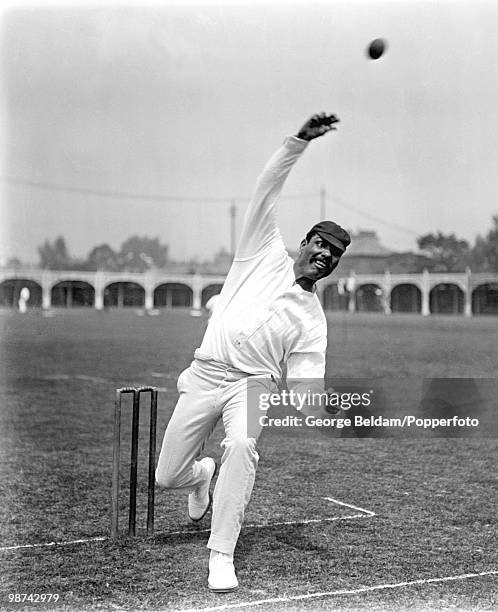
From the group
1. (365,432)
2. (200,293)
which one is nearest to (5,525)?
(365,432)

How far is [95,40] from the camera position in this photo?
663 centimetres

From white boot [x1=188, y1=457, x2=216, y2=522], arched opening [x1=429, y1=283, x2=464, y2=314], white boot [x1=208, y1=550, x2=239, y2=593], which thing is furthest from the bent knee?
arched opening [x1=429, y1=283, x2=464, y2=314]

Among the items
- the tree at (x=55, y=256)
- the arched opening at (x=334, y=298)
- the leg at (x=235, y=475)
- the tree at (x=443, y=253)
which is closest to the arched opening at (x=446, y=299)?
the tree at (x=443, y=253)

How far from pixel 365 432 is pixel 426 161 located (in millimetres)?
3725

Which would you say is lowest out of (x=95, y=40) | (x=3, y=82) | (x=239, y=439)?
(x=239, y=439)

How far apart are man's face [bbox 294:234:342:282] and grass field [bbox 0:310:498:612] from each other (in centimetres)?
144

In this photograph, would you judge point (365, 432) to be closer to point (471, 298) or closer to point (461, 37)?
point (461, 37)

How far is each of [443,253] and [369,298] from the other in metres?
7.33

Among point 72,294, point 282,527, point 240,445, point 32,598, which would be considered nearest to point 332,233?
point 240,445

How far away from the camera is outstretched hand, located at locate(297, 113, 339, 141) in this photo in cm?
391

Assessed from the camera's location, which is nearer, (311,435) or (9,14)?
(9,14)

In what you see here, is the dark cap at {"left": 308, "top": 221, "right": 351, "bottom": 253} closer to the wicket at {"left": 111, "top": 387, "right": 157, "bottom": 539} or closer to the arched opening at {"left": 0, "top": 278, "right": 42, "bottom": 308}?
the wicket at {"left": 111, "top": 387, "right": 157, "bottom": 539}

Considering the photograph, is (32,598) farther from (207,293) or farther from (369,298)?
(369,298)

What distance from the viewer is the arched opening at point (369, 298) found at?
6122 cm
